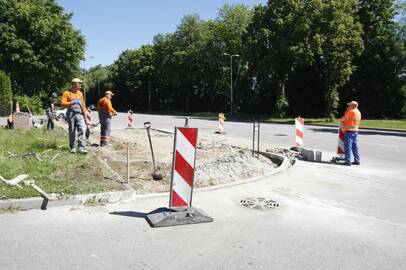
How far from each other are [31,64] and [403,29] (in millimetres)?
39071

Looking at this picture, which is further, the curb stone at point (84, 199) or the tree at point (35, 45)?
the tree at point (35, 45)

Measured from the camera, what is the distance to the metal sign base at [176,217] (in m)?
5.32

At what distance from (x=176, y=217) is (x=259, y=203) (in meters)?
1.63

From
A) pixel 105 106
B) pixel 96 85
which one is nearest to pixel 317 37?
pixel 105 106

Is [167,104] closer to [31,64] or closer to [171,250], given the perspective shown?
[31,64]

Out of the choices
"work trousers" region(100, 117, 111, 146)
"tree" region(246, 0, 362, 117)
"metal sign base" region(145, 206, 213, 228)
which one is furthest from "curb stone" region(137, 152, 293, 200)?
"tree" region(246, 0, 362, 117)

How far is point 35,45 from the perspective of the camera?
43.8 m

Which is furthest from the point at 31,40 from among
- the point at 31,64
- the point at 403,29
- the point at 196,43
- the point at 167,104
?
the point at 403,29

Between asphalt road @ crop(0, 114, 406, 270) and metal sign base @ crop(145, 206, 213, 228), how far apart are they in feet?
0.39

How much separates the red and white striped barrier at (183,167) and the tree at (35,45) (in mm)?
41307

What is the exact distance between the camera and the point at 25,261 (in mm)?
4117

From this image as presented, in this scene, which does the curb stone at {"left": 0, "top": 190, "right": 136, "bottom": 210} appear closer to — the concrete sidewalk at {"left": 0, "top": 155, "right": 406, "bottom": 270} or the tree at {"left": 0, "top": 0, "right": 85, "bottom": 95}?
the concrete sidewalk at {"left": 0, "top": 155, "right": 406, "bottom": 270}

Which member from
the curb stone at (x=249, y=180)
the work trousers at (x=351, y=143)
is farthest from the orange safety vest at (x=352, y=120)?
the curb stone at (x=249, y=180)

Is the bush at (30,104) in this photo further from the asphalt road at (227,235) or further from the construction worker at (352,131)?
the asphalt road at (227,235)
